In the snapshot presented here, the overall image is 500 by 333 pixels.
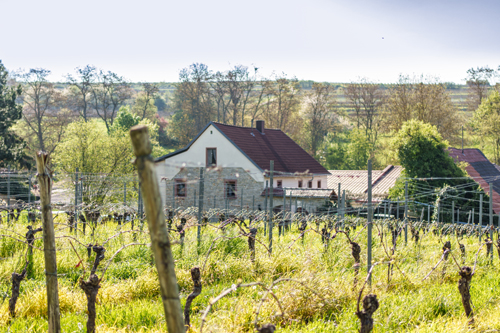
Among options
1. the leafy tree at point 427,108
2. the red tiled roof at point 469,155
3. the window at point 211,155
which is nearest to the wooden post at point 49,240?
the window at point 211,155

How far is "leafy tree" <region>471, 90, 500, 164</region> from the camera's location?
39312mm

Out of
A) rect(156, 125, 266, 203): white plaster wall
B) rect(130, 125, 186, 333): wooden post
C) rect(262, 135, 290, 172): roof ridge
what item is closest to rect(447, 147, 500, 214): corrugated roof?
rect(262, 135, 290, 172): roof ridge

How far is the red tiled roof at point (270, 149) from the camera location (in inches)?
1172

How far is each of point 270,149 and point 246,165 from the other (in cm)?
478

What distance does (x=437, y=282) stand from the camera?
823 cm

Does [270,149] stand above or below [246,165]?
above

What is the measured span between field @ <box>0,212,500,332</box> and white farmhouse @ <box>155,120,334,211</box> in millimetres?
14198

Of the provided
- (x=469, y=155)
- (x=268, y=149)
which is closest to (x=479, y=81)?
(x=469, y=155)

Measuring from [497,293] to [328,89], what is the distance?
41.4 meters

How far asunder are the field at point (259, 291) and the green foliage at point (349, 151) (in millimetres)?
36217

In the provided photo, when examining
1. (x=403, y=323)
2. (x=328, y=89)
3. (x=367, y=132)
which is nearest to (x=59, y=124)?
(x=328, y=89)

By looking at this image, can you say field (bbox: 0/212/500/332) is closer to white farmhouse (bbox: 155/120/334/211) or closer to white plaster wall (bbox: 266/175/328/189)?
white farmhouse (bbox: 155/120/334/211)

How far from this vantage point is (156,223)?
255cm

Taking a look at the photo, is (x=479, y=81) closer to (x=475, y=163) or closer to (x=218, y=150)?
(x=475, y=163)
